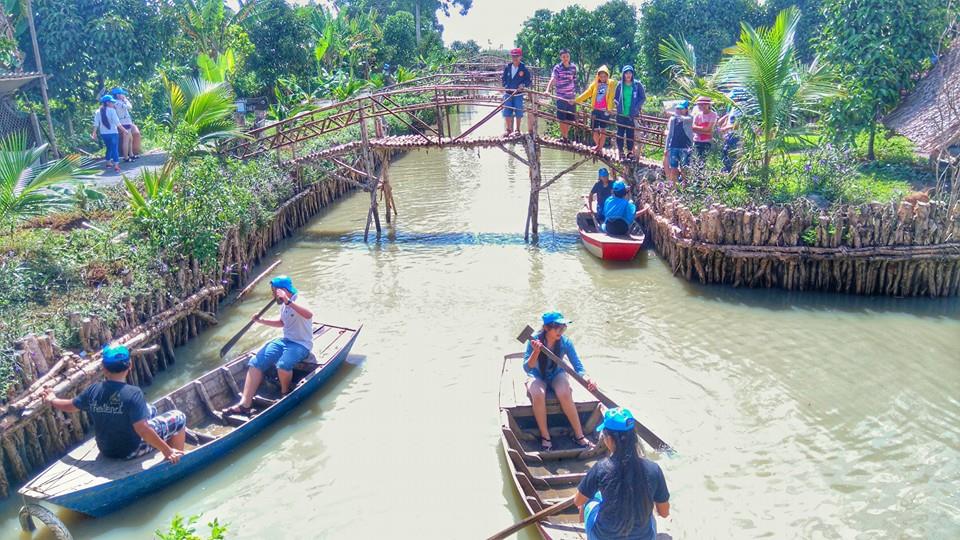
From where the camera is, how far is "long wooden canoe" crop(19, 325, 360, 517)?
7457 millimetres

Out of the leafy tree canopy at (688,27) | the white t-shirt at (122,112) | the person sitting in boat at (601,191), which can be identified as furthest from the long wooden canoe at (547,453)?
the leafy tree canopy at (688,27)

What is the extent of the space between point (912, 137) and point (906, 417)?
311 inches

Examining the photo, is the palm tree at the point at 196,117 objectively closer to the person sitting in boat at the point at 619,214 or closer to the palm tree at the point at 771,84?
the person sitting in boat at the point at 619,214

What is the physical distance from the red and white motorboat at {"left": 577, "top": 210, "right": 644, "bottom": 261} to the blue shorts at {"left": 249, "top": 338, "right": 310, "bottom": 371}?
24.0ft

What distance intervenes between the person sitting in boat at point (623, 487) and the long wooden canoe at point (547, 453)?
43.4 inches

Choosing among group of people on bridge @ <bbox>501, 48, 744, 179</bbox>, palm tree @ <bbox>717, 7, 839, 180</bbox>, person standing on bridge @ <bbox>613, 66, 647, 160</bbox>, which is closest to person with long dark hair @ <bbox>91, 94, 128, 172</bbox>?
group of people on bridge @ <bbox>501, 48, 744, 179</bbox>

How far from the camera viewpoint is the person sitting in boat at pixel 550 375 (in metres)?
8.34

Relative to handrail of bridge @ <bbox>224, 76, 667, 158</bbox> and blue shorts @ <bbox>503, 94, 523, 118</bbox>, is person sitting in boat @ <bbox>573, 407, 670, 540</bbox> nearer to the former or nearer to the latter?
handrail of bridge @ <bbox>224, 76, 667, 158</bbox>

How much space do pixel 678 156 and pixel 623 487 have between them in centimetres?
1143

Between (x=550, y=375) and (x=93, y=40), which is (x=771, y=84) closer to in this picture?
(x=550, y=375)

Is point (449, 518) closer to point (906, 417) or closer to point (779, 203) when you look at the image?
point (906, 417)

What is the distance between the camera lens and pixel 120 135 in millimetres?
18812

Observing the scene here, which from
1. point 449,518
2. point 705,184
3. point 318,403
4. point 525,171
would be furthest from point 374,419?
point 525,171

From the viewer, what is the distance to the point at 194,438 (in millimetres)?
8922
